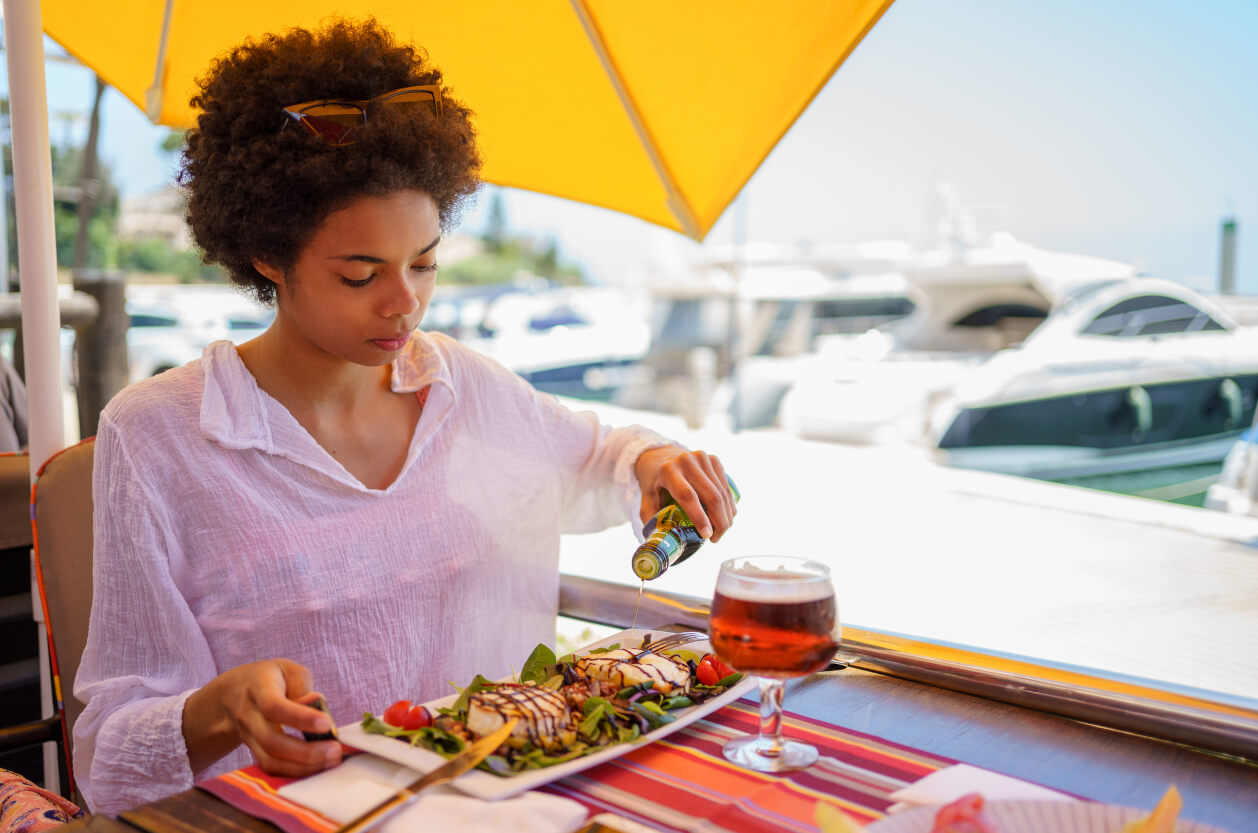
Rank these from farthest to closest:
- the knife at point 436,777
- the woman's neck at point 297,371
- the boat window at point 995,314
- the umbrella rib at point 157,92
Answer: the boat window at point 995,314, the umbrella rib at point 157,92, the woman's neck at point 297,371, the knife at point 436,777

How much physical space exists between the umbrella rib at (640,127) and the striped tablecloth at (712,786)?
0.93 metres

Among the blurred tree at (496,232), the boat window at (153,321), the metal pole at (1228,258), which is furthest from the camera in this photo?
the blurred tree at (496,232)

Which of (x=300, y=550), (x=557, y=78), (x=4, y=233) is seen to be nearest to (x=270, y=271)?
(x=300, y=550)

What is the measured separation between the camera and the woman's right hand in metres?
0.80

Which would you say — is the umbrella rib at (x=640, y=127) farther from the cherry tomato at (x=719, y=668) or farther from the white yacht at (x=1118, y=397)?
the white yacht at (x=1118, y=397)

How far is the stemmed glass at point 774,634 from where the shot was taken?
2.73ft

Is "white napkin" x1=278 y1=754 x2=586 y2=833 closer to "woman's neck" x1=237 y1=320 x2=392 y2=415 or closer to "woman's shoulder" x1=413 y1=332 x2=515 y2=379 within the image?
"woman's neck" x1=237 y1=320 x2=392 y2=415

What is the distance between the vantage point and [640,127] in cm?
152

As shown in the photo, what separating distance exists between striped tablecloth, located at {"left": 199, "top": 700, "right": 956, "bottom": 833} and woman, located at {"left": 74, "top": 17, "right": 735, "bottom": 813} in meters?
0.36

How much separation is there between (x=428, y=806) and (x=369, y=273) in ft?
2.34

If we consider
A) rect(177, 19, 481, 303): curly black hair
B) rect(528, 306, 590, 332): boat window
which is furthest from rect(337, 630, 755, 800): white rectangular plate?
rect(528, 306, 590, 332): boat window

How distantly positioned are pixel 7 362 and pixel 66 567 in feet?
3.15

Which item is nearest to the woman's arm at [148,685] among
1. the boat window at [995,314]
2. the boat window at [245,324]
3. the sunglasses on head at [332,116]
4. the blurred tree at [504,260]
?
the sunglasses on head at [332,116]

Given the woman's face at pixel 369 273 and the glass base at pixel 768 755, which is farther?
the woman's face at pixel 369 273
